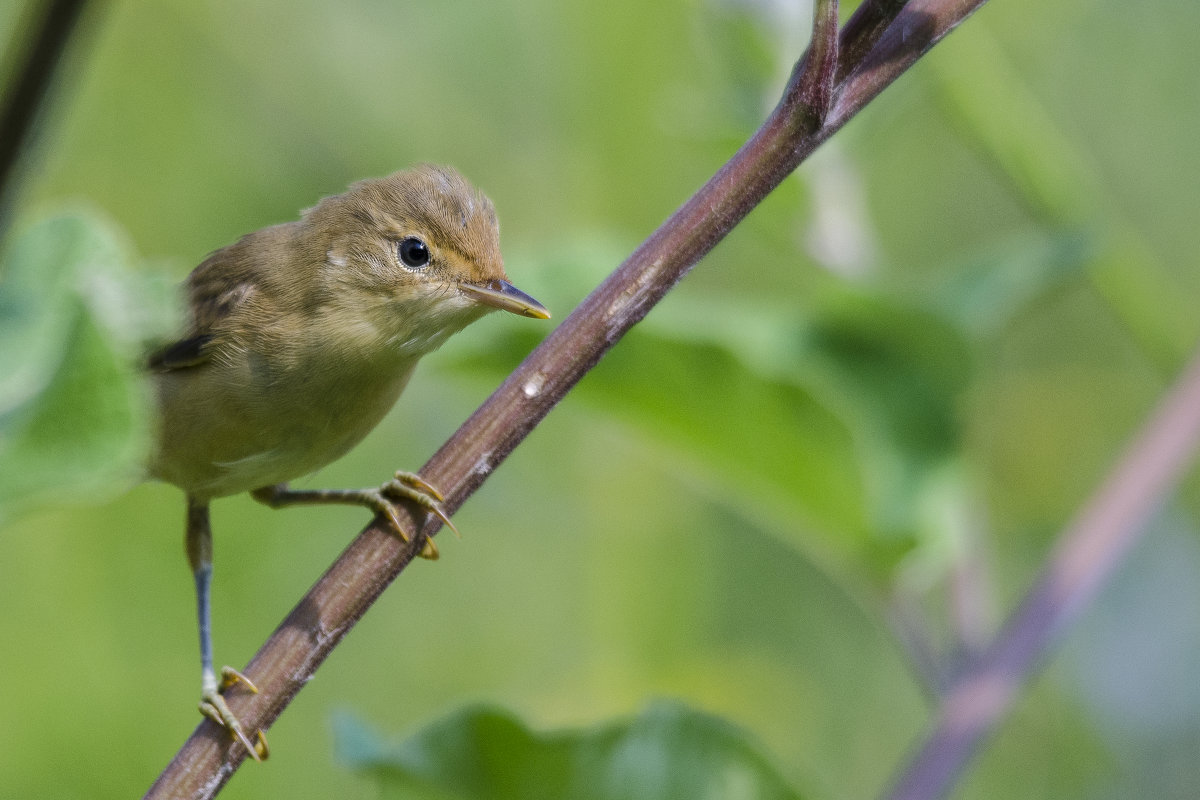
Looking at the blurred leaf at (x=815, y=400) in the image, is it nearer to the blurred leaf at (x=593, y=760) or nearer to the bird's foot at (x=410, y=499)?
the bird's foot at (x=410, y=499)

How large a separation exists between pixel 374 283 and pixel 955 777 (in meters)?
1.64

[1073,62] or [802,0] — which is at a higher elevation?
[1073,62]

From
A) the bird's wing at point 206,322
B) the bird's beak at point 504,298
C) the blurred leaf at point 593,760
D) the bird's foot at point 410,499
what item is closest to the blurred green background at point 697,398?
the bird's beak at point 504,298

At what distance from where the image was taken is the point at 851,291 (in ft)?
8.84

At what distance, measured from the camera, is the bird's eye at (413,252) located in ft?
9.67

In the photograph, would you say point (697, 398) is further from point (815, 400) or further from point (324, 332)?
point (324, 332)

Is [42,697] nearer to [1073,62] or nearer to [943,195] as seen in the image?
[943,195]

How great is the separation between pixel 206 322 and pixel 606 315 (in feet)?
6.25

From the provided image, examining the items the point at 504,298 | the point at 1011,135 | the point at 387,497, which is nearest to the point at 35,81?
the point at 387,497

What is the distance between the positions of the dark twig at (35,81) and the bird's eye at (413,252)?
6.43ft

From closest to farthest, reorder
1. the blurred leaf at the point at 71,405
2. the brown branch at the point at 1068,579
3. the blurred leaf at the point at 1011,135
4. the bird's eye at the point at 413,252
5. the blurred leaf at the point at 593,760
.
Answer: the blurred leaf at the point at 71,405 → the blurred leaf at the point at 593,760 → the brown branch at the point at 1068,579 → the bird's eye at the point at 413,252 → the blurred leaf at the point at 1011,135

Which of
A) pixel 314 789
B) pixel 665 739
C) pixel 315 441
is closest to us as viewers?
pixel 665 739

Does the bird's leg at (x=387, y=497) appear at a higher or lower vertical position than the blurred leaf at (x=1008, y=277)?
lower

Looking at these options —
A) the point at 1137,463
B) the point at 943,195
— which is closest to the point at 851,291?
the point at 1137,463
